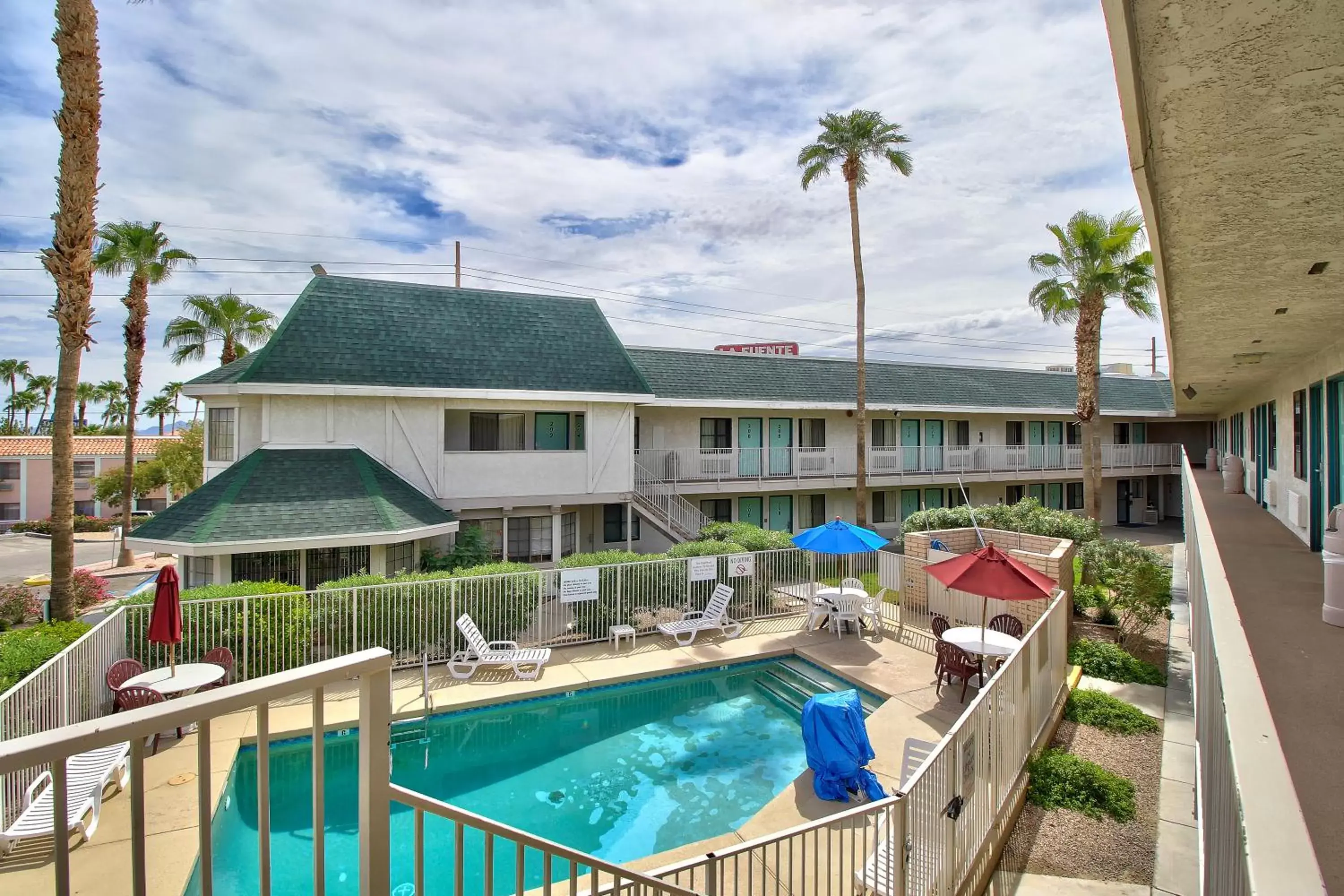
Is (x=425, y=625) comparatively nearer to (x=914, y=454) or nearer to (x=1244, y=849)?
(x=1244, y=849)

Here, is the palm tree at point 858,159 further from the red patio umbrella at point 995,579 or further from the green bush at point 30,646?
the green bush at point 30,646

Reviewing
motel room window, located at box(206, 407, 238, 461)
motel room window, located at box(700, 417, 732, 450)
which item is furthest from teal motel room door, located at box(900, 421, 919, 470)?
motel room window, located at box(206, 407, 238, 461)

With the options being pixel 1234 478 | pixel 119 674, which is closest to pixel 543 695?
pixel 119 674

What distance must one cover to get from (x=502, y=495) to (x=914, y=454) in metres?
17.2

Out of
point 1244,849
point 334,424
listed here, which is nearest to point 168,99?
point 334,424

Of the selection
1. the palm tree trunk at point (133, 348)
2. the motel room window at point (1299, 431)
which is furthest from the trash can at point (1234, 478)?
the palm tree trunk at point (133, 348)

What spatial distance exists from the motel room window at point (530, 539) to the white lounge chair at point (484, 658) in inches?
266

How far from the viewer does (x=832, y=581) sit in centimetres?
1652

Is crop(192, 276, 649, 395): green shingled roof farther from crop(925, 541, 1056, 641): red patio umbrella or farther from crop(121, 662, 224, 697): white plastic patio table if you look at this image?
crop(925, 541, 1056, 641): red patio umbrella

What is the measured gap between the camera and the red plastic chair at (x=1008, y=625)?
11.5 metres

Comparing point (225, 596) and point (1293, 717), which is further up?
point (1293, 717)

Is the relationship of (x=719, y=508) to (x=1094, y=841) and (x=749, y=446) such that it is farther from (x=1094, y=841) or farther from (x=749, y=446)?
(x=1094, y=841)

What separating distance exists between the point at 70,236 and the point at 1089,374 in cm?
2669

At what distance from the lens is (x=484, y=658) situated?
11.6m
